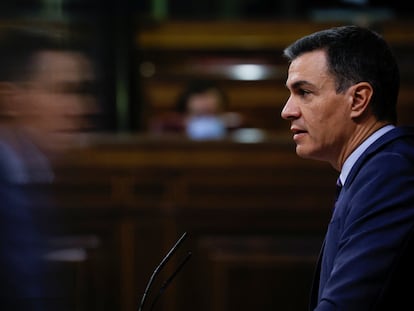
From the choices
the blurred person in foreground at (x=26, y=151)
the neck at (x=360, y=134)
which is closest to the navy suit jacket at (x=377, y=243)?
the neck at (x=360, y=134)

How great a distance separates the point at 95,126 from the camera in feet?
15.2

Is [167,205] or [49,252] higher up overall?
[49,252]

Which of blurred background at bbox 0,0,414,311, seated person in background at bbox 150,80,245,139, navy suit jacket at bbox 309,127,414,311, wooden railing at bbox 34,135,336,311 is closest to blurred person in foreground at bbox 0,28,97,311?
navy suit jacket at bbox 309,127,414,311

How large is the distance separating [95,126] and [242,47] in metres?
1.37

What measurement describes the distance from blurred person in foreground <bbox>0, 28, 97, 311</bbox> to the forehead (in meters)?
0.78

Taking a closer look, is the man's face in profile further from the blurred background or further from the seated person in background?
the seated person in background

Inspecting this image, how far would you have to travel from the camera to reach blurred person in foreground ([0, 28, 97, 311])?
2020mm

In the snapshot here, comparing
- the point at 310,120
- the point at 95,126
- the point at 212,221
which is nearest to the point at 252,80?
the point at 95,126

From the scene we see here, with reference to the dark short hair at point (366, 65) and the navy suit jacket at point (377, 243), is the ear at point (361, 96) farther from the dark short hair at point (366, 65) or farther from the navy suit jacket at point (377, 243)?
the navy suit jacket at point (377, 243)

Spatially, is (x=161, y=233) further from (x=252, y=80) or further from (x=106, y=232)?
(x=252, y=80)

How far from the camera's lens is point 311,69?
1565mm

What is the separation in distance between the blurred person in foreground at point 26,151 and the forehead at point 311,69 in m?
0.78

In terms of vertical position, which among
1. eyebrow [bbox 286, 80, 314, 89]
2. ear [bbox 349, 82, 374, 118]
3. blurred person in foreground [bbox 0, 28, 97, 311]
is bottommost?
blurred person in foreground [bbox 0, 28, 97, 311]

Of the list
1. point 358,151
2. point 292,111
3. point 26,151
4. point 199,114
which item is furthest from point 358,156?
point 199,114
